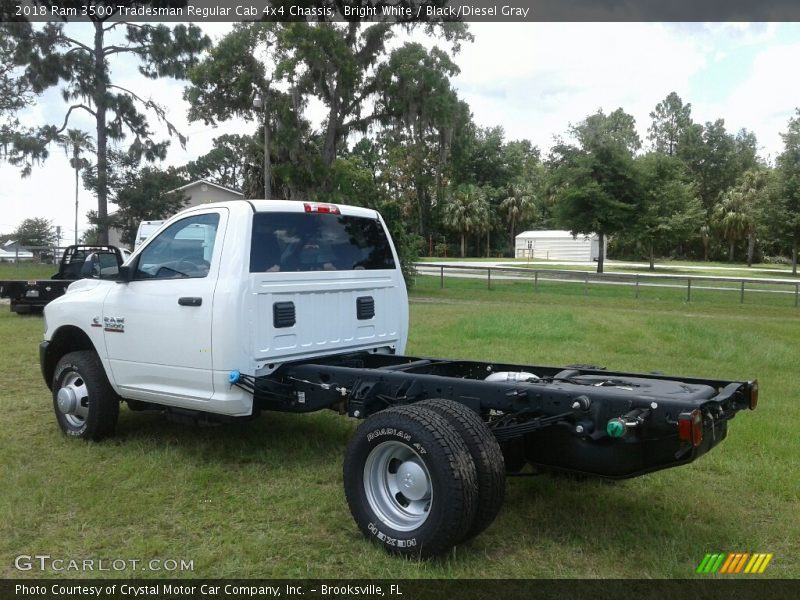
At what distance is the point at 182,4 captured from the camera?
3056cm

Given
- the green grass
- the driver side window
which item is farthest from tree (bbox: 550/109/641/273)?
the driver side window

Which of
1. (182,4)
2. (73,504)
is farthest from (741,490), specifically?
(182,4)

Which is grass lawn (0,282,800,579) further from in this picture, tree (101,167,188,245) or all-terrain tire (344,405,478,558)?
tree (101,167,188,245)

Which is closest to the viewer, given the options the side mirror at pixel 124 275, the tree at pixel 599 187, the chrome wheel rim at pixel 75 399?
the side mirror at pixel 124 275

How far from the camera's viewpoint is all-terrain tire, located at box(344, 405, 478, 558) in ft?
12.8

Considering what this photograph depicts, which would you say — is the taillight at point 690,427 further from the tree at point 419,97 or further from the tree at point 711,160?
the tree at point 711,160

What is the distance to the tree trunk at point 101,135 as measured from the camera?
31719 mm

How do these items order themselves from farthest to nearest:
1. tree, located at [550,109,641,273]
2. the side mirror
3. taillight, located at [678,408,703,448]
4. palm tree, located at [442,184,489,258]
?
1. palm tree, located at [442,184,489,258]
2. tree, located at [550,109,641,273]
3. the side mirror
4. taillight, located at [678,408,703,448]

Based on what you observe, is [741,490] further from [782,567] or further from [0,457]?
[0,457]

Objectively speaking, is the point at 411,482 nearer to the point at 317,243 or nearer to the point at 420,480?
the point at 420,480

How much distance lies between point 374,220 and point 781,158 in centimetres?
4045

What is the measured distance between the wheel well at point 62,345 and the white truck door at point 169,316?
24.2 inches

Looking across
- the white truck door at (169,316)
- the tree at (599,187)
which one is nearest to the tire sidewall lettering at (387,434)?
the white truck door at (169,316)

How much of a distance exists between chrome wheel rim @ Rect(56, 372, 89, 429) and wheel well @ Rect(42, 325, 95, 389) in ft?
1.07
